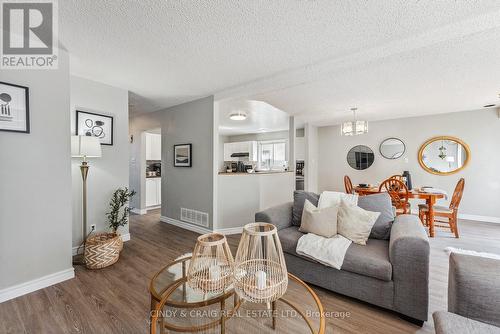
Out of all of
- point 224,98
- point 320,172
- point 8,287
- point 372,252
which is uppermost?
point 224,98

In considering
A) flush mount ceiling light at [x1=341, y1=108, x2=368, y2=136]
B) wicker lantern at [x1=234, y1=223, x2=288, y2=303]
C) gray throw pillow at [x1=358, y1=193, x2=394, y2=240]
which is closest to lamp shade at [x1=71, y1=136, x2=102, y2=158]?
wicker lantern at [x1=234, y1=223, x2=288, y2=303]

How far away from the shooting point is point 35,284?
2066 mm

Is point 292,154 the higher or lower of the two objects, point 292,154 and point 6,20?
the lower

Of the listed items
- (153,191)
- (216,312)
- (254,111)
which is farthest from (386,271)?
(153,191)

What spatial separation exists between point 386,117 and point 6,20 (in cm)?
632

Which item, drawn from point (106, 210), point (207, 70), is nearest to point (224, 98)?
point (207, 70)

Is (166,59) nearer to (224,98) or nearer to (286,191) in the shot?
(224,98)

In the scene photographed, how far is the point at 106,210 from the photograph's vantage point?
3201mm

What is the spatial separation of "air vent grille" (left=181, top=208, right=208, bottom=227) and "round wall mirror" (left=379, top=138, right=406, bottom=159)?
474 cm

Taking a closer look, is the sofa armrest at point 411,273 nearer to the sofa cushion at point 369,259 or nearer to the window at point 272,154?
the sofa cushion at point 369,259

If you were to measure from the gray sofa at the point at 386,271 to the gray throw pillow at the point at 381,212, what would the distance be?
12 millimetres

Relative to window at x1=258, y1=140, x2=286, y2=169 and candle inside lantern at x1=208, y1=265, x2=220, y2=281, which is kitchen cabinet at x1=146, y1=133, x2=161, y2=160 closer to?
window at x1=258, y1=140, x2=286, y2=169

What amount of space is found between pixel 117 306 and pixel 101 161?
2022 mm

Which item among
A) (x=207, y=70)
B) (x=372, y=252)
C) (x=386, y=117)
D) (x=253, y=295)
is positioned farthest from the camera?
(x=386, y=117)
